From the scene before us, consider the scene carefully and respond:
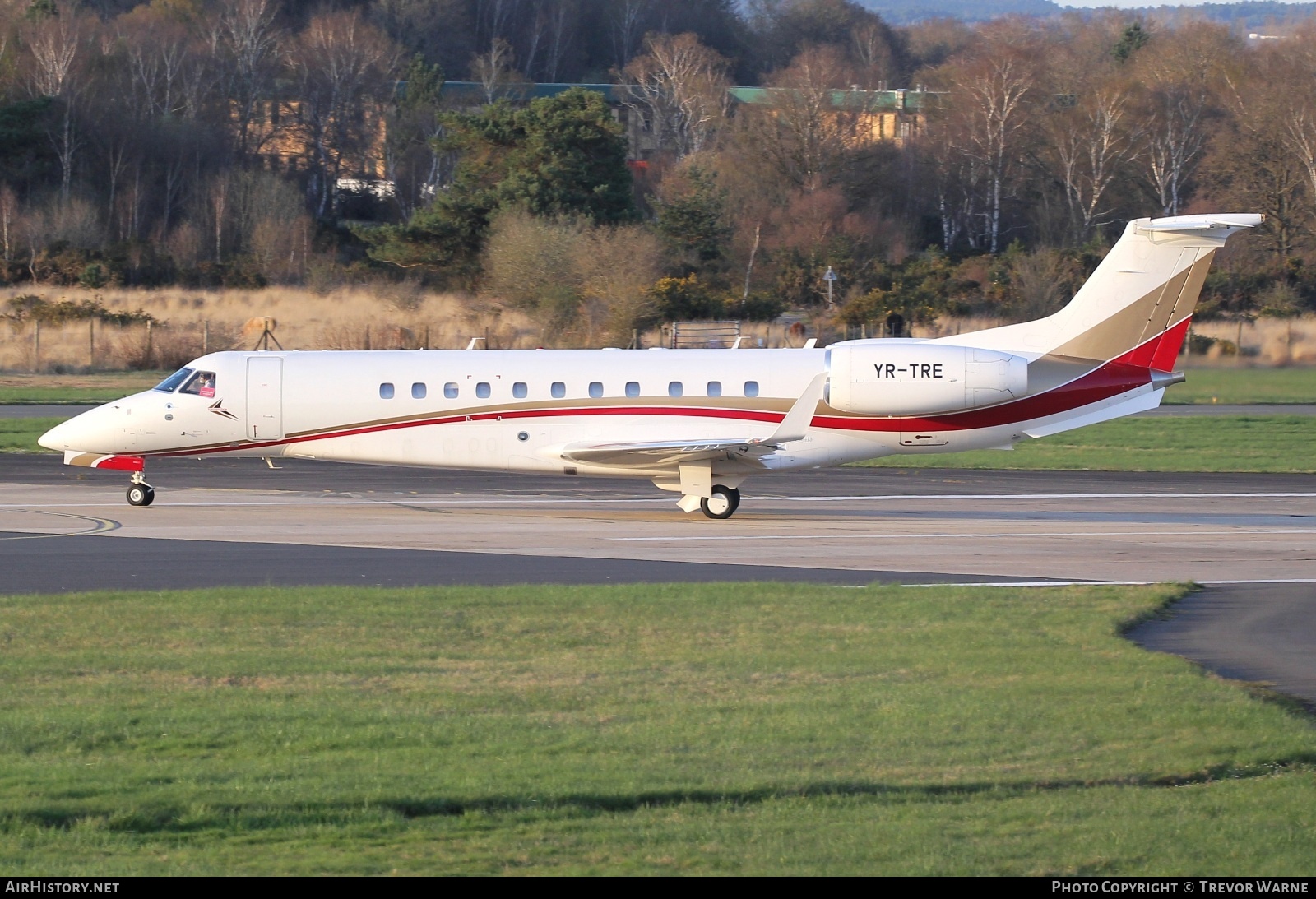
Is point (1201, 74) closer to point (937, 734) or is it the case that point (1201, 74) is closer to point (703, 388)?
point (703, 388)

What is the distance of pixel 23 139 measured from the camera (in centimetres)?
7188

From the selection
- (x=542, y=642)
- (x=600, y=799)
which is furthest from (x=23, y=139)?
(x=600, y=799)

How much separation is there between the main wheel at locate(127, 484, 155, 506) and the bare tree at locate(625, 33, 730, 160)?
64.5 m

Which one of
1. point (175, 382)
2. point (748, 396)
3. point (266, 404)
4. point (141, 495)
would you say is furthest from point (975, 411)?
point (141, 495)

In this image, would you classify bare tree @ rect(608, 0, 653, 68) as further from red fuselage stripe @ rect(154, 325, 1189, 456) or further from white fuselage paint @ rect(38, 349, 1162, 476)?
red fuselage stripe @ rect(154, 325, 1189, 456)

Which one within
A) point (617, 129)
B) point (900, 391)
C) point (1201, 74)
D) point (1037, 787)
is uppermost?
point (1201, 74)

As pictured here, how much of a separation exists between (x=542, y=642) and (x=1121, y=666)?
4.79 m

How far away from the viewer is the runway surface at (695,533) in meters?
16.4

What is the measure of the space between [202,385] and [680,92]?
72800 mm

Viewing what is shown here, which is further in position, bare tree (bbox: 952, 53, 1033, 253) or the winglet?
bare tree (bbox: 952, 53, 1033, 253)

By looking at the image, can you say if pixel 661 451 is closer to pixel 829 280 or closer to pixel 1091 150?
pixel 829 280

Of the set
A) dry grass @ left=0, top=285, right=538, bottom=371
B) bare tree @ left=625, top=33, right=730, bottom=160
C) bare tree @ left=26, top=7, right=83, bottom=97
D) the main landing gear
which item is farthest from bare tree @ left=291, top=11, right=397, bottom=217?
the main landing gear

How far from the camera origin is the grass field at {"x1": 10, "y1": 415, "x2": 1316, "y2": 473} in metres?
30.1

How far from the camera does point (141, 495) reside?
22953 mm
